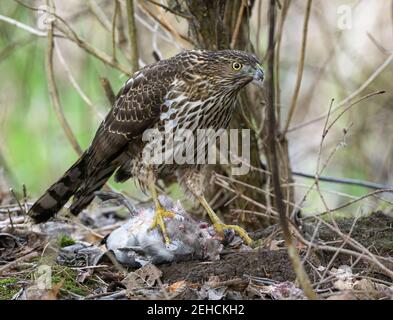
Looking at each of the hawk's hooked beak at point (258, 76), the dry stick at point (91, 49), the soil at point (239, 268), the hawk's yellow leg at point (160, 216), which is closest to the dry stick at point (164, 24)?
the dry stick at point (91, 49)

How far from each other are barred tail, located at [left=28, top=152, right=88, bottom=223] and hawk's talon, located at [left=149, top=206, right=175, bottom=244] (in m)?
0.90

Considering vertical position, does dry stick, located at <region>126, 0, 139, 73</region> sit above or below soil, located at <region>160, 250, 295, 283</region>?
above

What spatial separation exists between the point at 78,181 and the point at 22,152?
14.9 feet

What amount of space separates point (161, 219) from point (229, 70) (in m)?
1.15

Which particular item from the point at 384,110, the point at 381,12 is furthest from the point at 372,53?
the point at 384,110

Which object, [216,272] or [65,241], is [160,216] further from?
[65,241]

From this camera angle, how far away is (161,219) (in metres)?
4.96

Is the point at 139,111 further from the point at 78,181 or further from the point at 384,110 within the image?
the point at 384,110

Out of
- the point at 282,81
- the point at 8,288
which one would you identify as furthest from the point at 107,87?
the point at 282,81

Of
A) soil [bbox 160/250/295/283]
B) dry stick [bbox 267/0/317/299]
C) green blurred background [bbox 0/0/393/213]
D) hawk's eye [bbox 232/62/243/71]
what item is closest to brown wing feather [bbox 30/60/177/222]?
hawk's eye [bbox 232/62/243/71]

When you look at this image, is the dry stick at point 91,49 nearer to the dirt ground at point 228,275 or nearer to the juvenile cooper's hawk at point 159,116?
the juvenile cooper's hawk at point 159,116

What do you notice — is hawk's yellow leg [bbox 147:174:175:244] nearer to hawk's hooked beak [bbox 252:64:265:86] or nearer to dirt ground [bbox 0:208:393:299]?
dirt ground [bbox 0:208:393:299]

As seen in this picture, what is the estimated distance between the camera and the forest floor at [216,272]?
160 inches

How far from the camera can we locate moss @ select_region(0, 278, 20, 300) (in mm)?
4234
